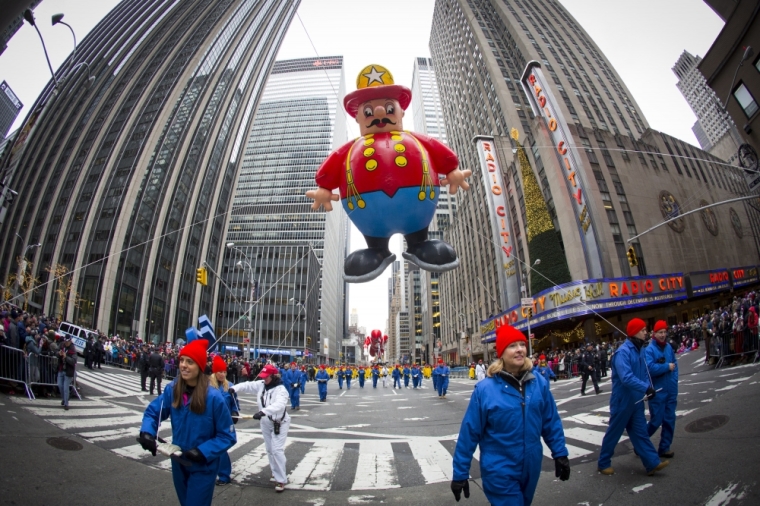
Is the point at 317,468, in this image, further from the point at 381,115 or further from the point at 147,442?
the point at 381,115

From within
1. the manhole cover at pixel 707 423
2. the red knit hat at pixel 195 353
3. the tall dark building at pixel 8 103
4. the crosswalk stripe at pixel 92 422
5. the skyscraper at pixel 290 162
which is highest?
the skyscraper at pixel 290 162

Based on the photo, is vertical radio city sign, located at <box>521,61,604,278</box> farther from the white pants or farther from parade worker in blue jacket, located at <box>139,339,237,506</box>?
parade worker in blue jacket, located at <box>139,339,237,506</box>

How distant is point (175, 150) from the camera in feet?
143

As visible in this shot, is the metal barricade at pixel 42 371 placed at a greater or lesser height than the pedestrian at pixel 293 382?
greater

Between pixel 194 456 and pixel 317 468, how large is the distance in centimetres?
323

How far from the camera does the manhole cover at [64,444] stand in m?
5.38

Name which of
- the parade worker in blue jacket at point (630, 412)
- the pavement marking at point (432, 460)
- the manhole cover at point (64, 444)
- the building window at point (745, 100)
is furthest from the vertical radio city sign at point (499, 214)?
the manhole cover at point (64, 444)

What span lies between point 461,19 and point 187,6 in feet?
145

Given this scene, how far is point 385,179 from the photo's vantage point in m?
3.64

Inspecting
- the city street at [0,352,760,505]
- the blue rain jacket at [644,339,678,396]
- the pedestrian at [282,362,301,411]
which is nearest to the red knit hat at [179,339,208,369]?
the city street at [0,352,760,505]

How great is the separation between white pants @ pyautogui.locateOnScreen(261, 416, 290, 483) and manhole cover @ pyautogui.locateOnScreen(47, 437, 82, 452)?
10.3 ft

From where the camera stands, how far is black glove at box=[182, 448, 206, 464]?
2639 mm

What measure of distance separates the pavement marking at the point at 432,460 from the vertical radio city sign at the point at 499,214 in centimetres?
2232

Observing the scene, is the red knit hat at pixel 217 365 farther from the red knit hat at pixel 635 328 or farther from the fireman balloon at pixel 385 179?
the red knit hat at pixel 635 328
